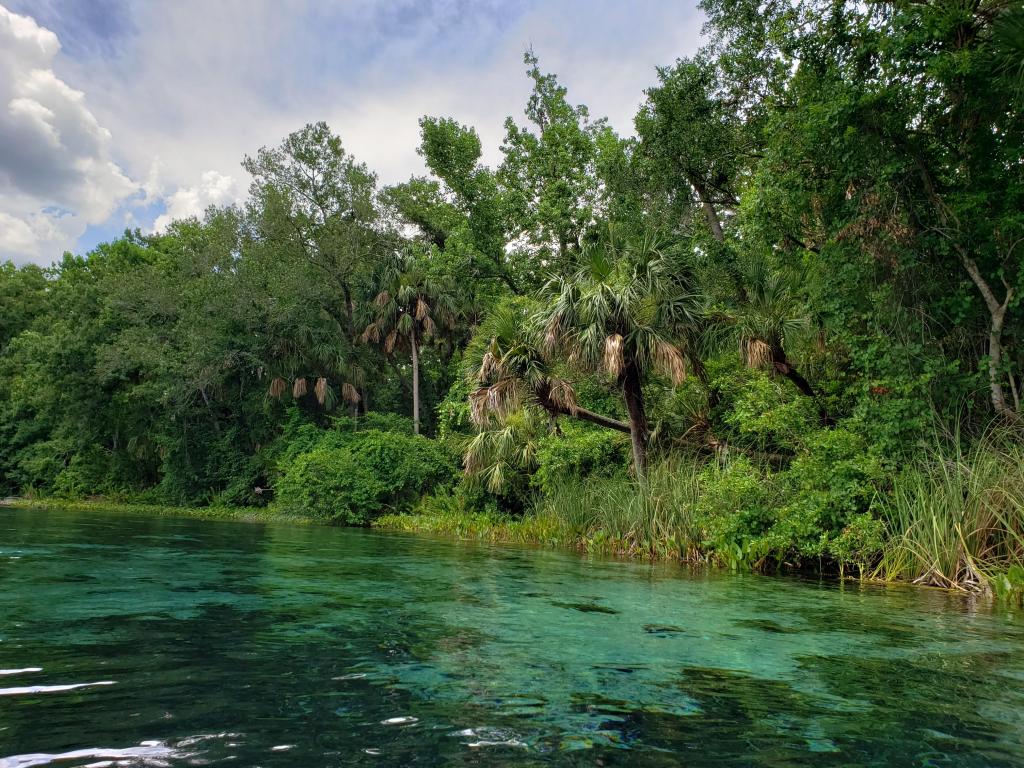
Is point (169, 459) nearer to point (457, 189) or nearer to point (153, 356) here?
point (153, 356)

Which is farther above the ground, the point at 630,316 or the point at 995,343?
the point at 630,316

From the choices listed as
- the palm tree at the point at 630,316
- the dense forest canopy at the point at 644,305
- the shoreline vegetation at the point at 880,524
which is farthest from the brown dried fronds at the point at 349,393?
the palm tree at the point at 630,316

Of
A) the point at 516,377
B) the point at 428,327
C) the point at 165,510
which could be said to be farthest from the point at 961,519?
the point at 165,510

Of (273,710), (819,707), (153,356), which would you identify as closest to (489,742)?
(273,710)

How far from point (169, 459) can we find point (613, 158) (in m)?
25.9

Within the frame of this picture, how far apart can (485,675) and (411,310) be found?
27949 millimetres

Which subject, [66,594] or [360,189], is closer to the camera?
[66,594]

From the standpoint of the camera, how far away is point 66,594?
19.3 feet

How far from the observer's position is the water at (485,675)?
2562 millimetres

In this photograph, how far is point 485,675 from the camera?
3.65 meters

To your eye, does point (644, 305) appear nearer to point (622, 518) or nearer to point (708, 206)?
point (622, 518)

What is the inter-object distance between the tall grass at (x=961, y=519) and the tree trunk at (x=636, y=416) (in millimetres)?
5672

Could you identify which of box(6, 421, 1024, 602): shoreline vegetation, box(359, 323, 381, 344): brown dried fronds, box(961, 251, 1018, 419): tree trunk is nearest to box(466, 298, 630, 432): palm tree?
box(6, 421, 1024, 602): shoreline vegetation

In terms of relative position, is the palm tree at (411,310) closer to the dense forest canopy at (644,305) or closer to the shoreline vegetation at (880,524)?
the dense forest canopy at (644,305)
